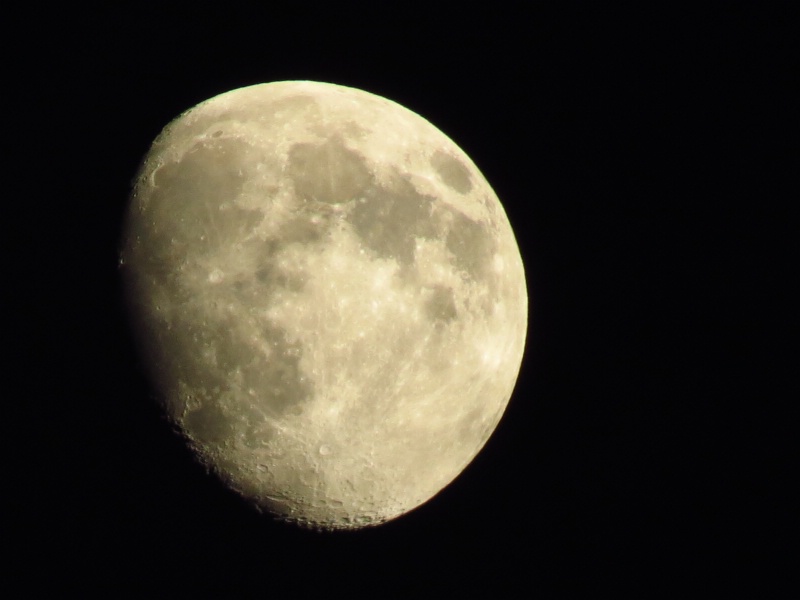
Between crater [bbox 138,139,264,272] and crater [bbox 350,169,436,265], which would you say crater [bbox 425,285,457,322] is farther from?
crater [bbox 138,139,264,272]

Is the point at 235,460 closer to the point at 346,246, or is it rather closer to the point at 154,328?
the point at 154,328

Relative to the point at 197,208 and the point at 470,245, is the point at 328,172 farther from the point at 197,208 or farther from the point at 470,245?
the point at 470,245

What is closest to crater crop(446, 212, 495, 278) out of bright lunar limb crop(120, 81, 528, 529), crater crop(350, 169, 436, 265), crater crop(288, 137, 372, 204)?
bright lunar limb crop(120, 81, 528, 529)

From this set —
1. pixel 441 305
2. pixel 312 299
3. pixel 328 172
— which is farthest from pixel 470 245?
pixel 312 299

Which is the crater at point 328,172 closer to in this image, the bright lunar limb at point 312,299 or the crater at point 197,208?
the bright lunar limb at point 312,299

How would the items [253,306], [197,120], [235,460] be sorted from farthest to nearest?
[197,120], [235,460], [253,306]

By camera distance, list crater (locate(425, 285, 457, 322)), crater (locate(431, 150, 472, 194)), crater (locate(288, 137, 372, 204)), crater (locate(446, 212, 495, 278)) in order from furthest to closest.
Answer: crater (locate(431, 150, 472, 194)) < crater (locate(446, 212, 495, 278)) < crater (locate(425, 285, 457, 322)) < crater (locate(288, 137, 372, 204))

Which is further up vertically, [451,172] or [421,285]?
[451,172]

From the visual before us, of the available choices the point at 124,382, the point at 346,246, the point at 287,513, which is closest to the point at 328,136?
the point at 346,246
